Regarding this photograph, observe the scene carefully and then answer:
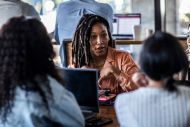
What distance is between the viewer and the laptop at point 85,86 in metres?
2.06

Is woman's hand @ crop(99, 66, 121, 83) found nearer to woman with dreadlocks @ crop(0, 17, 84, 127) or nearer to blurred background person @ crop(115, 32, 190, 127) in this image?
woman with dreadlocks @ crop(0, 17, 84, 127)

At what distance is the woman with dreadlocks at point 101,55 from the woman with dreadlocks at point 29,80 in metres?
0.97

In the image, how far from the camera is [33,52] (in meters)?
1.65

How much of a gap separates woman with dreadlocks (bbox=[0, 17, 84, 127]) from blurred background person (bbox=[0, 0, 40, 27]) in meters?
1.83

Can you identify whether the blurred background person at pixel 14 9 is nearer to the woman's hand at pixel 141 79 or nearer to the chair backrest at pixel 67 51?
the chair backrest at pixel 67 51

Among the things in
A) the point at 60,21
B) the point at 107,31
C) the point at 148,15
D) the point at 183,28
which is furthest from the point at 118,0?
the point at 107,31

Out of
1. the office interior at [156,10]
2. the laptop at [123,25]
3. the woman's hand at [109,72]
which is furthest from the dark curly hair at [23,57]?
the office interior at [156,10]

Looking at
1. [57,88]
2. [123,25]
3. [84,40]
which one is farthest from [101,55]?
[123,25]

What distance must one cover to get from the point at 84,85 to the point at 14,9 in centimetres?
168

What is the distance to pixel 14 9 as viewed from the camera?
354cm

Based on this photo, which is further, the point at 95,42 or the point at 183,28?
the point at 183,28

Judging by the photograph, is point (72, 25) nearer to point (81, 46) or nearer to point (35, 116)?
point (81, 46)

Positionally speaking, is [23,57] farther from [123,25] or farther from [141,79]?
[123,25]

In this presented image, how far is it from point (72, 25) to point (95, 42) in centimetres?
115
